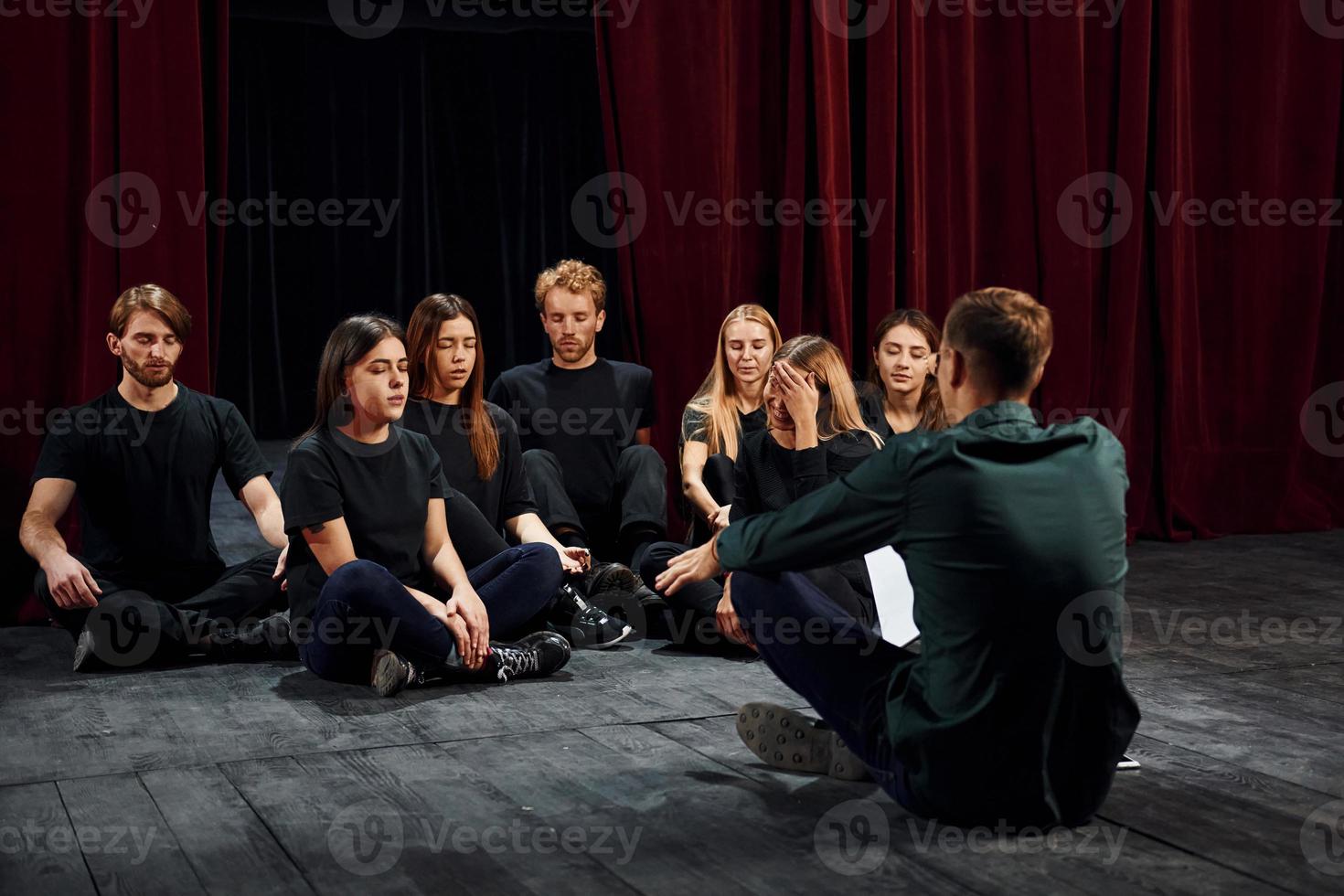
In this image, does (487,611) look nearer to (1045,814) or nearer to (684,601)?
(684,601)

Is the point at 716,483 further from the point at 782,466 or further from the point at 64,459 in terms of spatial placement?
the point at 64,459

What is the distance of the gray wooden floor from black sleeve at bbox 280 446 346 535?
363 mm

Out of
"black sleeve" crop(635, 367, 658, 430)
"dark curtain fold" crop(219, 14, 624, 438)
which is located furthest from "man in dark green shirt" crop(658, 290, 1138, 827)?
"dark curtain fold" crop(219, 14, 624, 438)

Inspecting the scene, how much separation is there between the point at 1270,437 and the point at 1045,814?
3.77 metres

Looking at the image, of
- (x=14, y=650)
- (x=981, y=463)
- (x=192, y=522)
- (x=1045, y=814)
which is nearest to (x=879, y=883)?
(x=1045, y=814)

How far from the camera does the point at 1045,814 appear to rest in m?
1.92

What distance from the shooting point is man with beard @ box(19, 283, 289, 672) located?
3.28 m

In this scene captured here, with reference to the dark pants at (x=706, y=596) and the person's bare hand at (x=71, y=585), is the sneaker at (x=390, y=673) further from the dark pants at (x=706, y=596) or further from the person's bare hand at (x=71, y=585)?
the person's bare hand at (x=71, y=585)

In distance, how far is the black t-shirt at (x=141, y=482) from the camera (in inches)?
134

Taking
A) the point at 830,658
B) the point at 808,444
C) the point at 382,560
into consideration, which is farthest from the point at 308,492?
the point at 830,658

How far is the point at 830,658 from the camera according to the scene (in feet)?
6.67

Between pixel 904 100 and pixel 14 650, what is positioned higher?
pixel 904 100

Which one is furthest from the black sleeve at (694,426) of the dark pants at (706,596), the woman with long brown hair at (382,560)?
the woman with long brown hair at (382,560)

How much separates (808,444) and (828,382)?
0.27 meters
